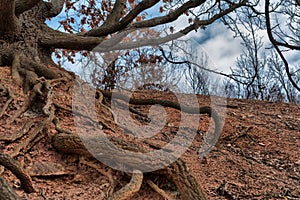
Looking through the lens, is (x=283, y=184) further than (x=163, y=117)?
No

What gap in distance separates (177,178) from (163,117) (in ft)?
9.12

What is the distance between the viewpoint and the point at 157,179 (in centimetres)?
266

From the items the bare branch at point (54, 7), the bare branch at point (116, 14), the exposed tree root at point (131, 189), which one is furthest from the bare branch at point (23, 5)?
the exposed tree root at point (131, 189)

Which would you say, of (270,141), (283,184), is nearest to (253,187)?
(283,184)

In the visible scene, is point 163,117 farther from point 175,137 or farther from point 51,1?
point 51,1

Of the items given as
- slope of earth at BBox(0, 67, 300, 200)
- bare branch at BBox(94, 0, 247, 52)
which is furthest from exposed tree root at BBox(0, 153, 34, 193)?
bare branch at BBox(94, 0, 247, 52)

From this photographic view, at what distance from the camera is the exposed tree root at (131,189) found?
2.30 metres

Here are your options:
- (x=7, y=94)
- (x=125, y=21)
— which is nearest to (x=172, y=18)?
(x=125, y=21)

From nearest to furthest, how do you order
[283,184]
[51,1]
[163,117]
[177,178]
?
[177,178]
[283,184]
[163,117]
[51,1]

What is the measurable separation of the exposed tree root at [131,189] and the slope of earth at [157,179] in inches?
4.4

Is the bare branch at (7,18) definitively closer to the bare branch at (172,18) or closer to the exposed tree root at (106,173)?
the bare branch at (172,18)

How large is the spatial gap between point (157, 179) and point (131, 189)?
319mm

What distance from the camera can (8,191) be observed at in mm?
1675

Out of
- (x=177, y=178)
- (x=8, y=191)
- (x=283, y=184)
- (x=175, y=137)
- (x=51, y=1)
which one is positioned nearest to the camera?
(x=8, y=191)
